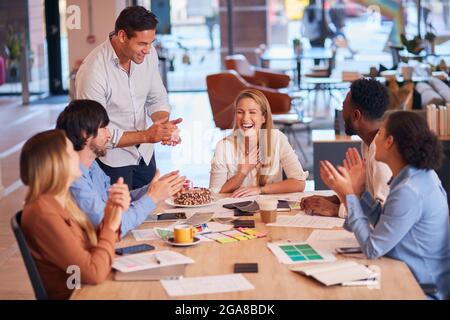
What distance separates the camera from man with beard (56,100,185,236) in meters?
3.56

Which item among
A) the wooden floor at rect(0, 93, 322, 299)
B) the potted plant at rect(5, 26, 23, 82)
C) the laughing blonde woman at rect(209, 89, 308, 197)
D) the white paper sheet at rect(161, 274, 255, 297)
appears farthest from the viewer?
the potted plant at rect(5, 26, 23, 82)

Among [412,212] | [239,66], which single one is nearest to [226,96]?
[239,66]

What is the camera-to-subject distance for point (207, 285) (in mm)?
2996

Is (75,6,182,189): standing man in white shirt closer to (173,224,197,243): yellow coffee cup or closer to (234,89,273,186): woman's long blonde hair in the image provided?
(234,89,273,186): woman's long blonde hair

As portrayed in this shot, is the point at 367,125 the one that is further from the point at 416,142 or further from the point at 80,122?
the point at 80,122

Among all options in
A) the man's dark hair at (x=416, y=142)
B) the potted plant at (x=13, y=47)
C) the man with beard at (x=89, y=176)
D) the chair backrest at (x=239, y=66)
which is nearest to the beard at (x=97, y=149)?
the man with beard at (x=89, y=176)

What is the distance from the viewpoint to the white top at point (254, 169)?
4.89 m

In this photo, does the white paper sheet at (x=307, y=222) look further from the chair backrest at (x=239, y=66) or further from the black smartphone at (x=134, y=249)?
the chair backrest at (x=239, y=66)

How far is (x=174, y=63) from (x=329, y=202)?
12067 mm

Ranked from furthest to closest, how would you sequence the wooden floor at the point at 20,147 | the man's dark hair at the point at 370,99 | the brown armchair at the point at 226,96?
the brown armchair at the point at 226,96 < the wooden floor at the point at 20,147 < the man's dark hair at the point at 370,99

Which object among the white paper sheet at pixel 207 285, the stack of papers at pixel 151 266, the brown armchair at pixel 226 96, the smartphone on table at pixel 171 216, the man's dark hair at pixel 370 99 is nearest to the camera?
the white paper sheet at pixel 207 285

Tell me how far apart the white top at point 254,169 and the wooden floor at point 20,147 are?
1.39m

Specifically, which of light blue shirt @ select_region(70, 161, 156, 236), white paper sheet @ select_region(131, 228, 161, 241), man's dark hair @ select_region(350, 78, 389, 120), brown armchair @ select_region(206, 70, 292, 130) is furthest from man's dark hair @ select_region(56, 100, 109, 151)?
brown armchair @ select_region(206, 70, 292, 130)

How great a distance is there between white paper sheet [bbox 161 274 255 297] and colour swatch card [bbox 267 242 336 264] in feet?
0.90
